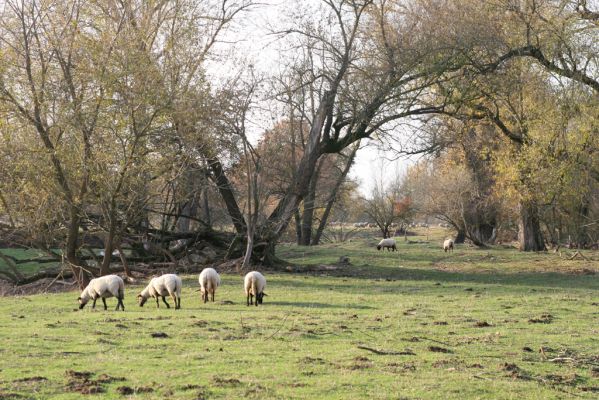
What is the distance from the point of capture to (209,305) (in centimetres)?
2169

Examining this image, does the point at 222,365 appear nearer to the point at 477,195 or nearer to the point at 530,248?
the point at 530,248

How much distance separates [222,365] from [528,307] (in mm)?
11549

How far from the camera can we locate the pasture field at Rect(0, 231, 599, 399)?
10328 millimetres

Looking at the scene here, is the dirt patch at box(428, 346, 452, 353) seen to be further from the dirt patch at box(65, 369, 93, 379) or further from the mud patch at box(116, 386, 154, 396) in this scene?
the dirt patch at box(65, 369, 93, 379)

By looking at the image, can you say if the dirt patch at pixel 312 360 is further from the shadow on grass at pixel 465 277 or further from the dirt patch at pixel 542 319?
the shadow on grass at pixel 465 277

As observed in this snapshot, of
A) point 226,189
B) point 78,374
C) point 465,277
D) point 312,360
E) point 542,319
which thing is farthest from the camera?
point 226,189

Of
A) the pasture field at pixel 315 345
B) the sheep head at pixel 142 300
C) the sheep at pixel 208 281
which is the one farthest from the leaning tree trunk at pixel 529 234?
the sheep head at pixel 142 300

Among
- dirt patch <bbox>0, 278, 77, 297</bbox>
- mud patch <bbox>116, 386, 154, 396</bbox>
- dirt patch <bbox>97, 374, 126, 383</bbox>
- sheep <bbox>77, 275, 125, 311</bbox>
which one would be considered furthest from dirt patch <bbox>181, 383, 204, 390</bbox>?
dirt patch <bbox>0, 278, 77, 297</bbox>

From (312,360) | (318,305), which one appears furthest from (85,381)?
(318,305)

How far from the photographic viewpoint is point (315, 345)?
1405 centimetres

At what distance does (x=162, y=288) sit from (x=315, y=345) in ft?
28.3

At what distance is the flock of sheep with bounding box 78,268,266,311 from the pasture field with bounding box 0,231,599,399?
44 centimetres

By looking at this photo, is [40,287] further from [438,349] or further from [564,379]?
[564,379]

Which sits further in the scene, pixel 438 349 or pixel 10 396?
pixel 438 349
